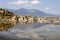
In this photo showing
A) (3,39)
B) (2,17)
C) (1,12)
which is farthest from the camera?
(1,12)

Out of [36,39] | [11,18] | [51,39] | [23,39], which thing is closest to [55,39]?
[51,39]

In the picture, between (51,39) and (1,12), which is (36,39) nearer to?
(51,39)

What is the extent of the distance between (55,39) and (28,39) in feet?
18.6

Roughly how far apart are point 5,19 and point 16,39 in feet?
217

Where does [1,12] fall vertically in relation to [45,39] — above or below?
above

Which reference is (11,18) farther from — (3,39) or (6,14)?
(3,39)

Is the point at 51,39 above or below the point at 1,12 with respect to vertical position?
below

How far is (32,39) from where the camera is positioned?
38281mm

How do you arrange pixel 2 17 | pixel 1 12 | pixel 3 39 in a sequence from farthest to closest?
pixel 1 12
pixel 2 17
pixel 3 39

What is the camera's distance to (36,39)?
38.3 m

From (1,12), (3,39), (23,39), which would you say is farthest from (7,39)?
(1,12)

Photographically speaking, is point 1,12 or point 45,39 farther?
point 1,12

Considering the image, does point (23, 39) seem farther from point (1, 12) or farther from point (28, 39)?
point (1, 12)

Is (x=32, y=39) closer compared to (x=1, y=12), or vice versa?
(x=32, y=39)
